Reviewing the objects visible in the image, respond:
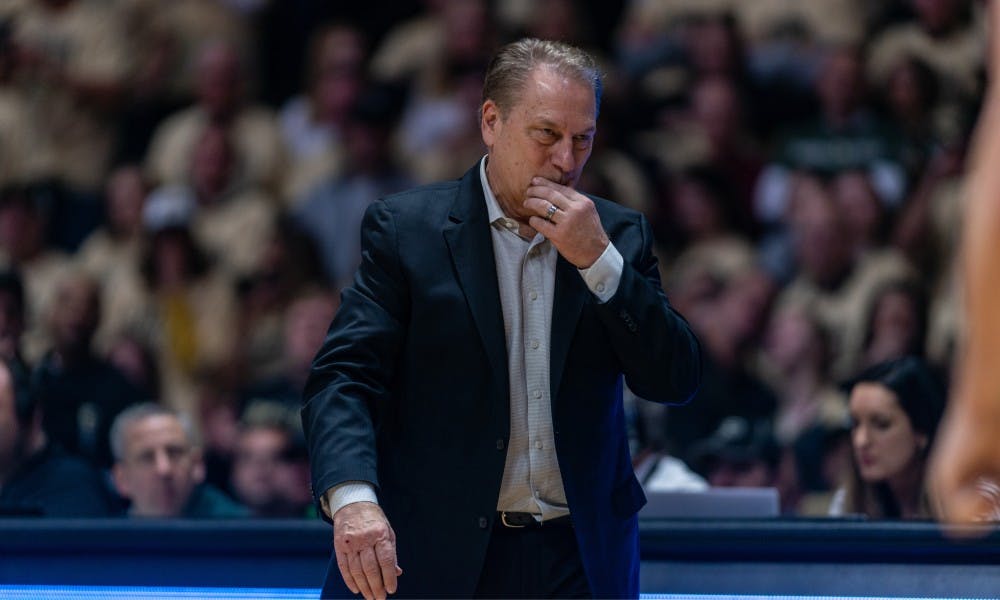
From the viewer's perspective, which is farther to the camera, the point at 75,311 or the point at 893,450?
the point at 75,311

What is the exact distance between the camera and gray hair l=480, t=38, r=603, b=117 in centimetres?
248

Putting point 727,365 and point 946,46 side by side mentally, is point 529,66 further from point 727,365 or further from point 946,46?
point 946,46

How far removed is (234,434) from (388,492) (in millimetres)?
3588

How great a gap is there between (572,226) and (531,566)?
520 mm

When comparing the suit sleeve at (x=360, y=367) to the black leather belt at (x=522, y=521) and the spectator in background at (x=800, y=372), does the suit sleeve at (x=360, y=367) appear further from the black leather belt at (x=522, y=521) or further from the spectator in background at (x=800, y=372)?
the spectator in background at (x=800, y=372)

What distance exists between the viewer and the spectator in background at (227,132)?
23.8ft

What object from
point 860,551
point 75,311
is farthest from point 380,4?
point 860,551

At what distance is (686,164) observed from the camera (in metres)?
6.59

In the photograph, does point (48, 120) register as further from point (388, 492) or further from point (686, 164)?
point (388, 492)

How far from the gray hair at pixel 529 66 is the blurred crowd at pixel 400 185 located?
2655 millimetres

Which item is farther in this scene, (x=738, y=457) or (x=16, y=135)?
(x=16, y=135)

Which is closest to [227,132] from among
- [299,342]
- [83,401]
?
[299,342]

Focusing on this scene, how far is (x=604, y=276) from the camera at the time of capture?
7.78 feet

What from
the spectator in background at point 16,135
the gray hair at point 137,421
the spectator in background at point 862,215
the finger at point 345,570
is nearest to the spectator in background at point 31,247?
the spectator in background at point 16,135
